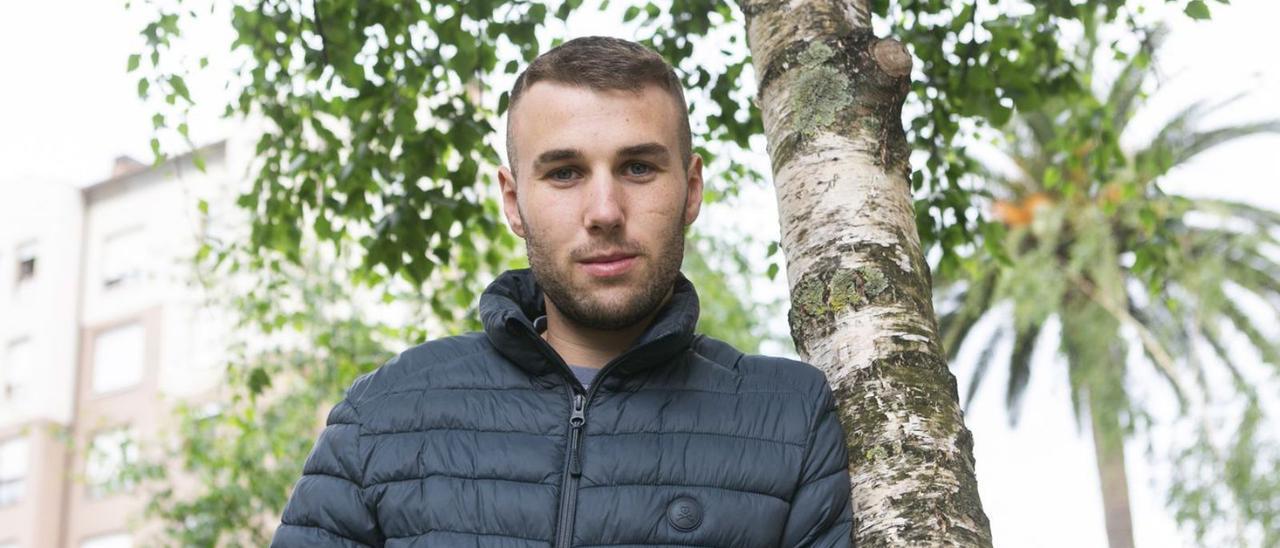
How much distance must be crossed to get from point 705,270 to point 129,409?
767 inches

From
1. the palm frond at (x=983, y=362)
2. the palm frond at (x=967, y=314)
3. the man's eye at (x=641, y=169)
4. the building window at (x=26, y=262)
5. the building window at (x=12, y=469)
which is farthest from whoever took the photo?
the building window at (x=26, y=262)

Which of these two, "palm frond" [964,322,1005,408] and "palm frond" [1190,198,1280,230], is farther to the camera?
"palm frond" [964,322,1005,408]

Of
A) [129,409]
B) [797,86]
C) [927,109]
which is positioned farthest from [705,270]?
[129,409]

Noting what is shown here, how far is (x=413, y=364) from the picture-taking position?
2.78 metres

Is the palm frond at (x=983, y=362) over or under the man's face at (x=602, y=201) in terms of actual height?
over

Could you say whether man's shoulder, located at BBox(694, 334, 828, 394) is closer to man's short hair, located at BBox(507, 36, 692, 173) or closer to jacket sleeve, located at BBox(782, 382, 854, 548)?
jacket sleeve, located at BBox(782, 382, 854, 548)

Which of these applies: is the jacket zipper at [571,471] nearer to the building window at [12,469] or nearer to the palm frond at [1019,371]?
the palm frond at [1019,371]

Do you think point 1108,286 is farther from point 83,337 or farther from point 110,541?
point 83,337

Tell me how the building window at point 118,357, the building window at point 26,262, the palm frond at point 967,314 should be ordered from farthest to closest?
the building window at point 26,262
the building window at point 118,357
the palm frond at point 967,314

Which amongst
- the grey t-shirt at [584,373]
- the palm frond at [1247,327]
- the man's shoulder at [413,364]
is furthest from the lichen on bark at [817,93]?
the palm frond at [1247,327]

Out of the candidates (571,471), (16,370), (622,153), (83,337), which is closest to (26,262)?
(16,370)

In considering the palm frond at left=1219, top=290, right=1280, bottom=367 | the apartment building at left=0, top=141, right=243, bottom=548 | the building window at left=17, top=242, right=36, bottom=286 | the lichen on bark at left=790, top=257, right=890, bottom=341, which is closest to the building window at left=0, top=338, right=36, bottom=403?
the apartment building at left=0, top=141, right=243, bottom=548

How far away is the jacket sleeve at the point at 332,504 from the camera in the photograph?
102 inches

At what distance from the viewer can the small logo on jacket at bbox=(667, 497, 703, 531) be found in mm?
2531
